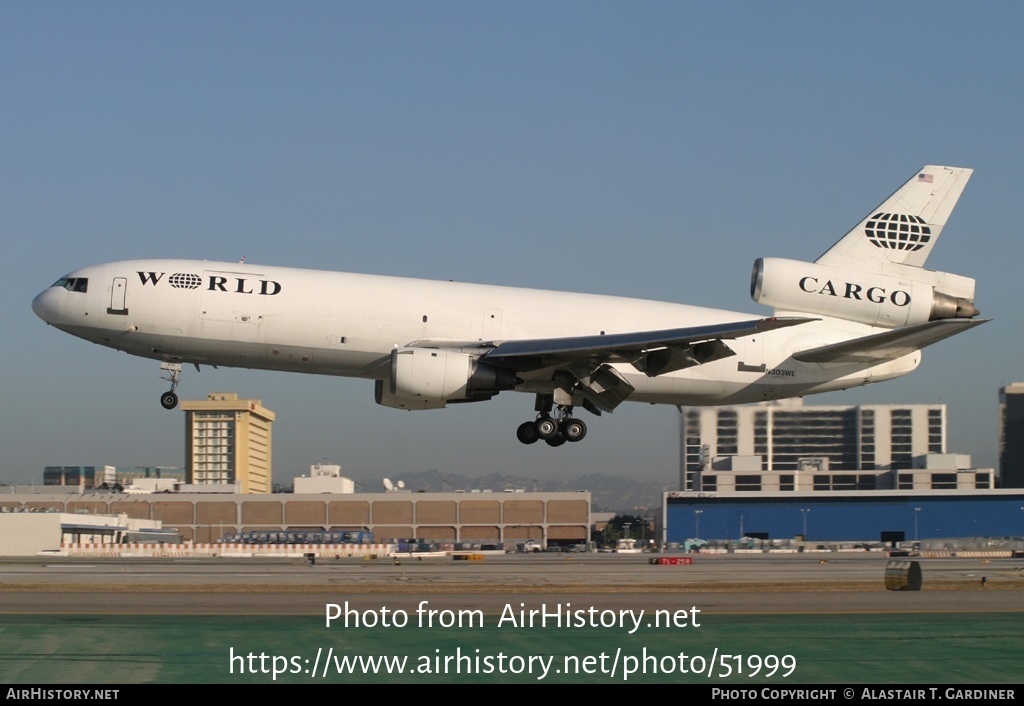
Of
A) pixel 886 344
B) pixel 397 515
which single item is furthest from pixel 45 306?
pixel 397 515

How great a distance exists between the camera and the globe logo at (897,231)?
41.8m

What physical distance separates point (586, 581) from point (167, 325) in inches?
623

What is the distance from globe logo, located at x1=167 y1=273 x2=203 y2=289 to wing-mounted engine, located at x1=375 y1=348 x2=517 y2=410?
22.1 feet

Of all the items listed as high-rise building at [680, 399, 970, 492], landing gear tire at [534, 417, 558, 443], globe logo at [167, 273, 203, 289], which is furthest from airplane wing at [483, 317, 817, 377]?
high-rise building at [680, 399, 970, 492]

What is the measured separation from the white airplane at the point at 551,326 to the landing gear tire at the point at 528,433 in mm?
58

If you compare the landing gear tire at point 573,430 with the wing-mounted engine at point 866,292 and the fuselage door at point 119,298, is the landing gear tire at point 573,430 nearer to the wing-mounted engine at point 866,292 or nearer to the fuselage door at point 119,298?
the wing-mounted engine at point 866,292

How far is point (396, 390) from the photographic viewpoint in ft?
122

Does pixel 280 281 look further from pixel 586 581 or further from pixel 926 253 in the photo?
pixel 926 253

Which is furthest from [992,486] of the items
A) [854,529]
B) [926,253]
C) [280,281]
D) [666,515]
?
[280,281]

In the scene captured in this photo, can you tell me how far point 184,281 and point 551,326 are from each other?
12187mm

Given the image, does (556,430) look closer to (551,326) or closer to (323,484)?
(551,326)

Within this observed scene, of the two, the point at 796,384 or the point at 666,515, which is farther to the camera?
the point at 666,515

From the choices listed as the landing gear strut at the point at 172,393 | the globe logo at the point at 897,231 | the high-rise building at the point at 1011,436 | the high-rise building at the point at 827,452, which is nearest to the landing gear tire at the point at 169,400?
the landing gear strut at the point at 172,393

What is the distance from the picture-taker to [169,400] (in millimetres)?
39531
